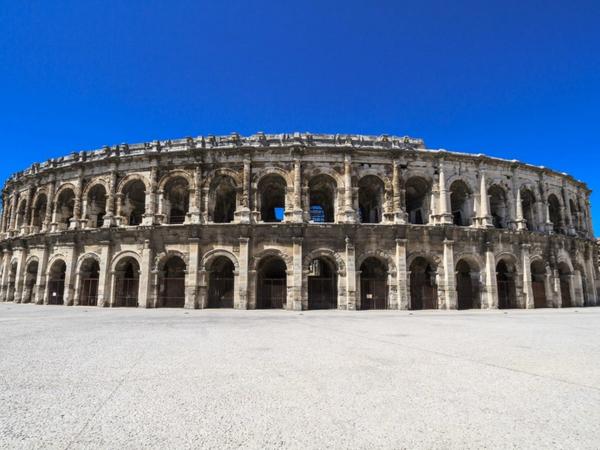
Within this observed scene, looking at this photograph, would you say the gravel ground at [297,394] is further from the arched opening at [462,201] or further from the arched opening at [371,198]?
the arched opening at [462,201]

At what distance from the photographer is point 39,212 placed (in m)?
22.3

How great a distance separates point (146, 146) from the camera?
19016 millimetres

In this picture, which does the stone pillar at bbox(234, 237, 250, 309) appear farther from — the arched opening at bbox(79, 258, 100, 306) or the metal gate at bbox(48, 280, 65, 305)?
the metal gate at bbox(48, 280, 65, 305)

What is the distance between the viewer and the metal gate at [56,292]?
19406 mm

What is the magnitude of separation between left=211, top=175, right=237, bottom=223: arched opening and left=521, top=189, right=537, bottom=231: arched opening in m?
18.5

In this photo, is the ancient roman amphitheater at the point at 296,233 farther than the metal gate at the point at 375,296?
No

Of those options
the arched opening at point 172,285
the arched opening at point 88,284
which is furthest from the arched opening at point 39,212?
the arched opening at point 172,285

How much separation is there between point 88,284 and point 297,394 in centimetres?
2028

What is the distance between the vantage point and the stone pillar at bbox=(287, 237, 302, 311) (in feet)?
53.0

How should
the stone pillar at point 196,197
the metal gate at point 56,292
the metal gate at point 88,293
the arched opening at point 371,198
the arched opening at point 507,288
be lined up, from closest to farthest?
the stone pillar at point 196,197
the arched opening at point 371,198
the arched opening at point 507,288
the metal gate at point 88,293
the metal gate at point 56,292

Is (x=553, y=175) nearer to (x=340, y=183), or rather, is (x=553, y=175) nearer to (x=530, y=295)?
(x=530, y=295)

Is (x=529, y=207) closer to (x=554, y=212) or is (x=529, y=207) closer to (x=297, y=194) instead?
(x=554, y=212)

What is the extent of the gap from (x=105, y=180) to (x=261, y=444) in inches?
814

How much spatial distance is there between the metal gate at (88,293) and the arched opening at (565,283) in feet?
95.3
